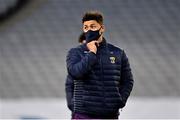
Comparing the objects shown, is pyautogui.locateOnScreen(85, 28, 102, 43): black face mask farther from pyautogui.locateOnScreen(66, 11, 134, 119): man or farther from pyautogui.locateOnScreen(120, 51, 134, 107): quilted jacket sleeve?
pyautogui.locateOnScreen(120, 51, 134, 107): quilted jacket sleeve

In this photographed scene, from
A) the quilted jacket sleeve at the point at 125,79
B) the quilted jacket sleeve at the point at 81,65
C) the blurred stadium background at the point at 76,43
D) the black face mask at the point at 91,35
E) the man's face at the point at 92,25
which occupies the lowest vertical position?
the blurred stadium background at the point at 76,43

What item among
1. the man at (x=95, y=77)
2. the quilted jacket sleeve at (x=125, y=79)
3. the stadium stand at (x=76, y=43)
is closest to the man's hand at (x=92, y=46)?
the man at (x=95, y=77)

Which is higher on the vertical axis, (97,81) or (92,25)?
(92,25)

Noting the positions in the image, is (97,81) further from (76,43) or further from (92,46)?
(76,43)

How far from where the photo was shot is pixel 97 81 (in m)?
2.18

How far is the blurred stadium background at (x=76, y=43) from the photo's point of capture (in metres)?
6.73

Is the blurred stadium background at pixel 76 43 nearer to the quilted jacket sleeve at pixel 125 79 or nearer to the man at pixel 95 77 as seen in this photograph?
the quilted jacket sleeve at pixel 125 79

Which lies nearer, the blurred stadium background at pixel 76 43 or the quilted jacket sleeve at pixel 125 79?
the quilted jacket sleeve at pixel 125 79

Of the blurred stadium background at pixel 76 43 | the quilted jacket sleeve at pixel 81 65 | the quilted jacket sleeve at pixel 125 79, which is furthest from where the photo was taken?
the blurred stadium background at pixel 76 43

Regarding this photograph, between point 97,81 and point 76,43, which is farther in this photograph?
point 76,43

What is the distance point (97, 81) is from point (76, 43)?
5149 millimetres

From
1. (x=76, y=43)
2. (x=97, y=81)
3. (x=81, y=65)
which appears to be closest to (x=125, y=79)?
(x=97, y=81)

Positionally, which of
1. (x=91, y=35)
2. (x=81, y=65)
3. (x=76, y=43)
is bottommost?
(x=76, y=43)

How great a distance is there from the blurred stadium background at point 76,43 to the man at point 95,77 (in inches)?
166
